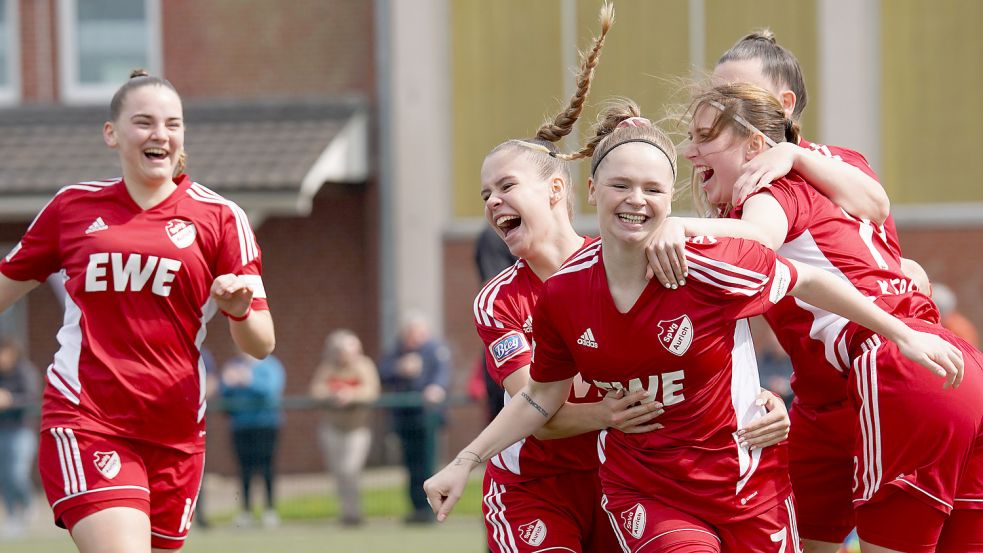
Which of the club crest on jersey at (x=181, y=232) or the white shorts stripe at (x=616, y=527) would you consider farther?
the club crest on jersey at (x=181, y=232)

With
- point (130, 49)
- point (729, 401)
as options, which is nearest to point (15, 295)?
point (729, 401)

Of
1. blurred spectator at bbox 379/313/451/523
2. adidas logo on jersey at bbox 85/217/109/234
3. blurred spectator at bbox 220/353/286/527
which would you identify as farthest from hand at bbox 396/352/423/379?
adidas logo on jersey at bbox 85/217/109/234

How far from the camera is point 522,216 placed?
420 cm

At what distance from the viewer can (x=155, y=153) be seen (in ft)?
15.8

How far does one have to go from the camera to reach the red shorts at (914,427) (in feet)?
12.4

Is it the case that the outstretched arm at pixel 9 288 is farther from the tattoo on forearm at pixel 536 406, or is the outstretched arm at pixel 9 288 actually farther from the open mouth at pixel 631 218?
the open mouth at pixel 631 218

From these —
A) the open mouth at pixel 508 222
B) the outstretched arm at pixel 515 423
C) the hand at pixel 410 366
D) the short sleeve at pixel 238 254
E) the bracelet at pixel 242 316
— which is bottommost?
the hand at pixel 410 366

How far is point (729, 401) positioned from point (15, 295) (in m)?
2.67

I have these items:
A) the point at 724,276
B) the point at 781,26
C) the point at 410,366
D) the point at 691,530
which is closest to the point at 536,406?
the point at 691,530

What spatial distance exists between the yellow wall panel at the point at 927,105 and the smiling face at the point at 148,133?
1117 centimetres

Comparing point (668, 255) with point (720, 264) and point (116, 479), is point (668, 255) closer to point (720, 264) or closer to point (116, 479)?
point (720, 264)

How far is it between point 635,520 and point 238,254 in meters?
1.85

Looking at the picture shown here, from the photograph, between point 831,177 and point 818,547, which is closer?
point 831,177

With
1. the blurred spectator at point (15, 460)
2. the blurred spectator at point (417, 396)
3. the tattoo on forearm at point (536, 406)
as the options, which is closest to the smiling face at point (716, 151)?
the tattoo on forearm at point (536, 406)
